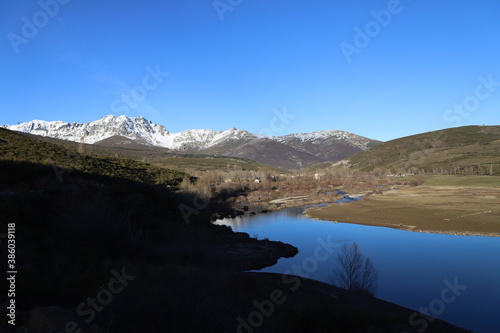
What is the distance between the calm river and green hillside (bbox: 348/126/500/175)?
9282 cm

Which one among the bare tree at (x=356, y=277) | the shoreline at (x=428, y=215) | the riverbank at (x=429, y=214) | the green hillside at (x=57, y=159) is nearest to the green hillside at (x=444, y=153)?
the riverbank at (x=429, y=214)

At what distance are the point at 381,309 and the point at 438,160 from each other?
149 metres

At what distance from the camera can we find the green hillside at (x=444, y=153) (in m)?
121

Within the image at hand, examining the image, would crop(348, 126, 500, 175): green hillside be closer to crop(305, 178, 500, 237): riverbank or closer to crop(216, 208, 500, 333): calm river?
crop(305, 178, 500, 237): riverbank

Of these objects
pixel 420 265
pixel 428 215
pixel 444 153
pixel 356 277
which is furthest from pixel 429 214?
pixel 444 153

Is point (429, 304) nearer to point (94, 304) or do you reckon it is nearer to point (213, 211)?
point (94, 304)

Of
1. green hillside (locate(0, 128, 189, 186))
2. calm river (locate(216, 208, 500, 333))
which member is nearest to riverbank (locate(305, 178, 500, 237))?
calm river (locate(216, 208, 500, 333))

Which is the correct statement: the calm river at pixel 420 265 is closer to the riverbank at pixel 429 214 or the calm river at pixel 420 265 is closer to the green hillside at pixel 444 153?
the riverbank at pixel 429 214

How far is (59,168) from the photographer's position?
3183cm

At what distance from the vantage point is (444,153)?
150 m

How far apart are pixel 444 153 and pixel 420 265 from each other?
150 metres

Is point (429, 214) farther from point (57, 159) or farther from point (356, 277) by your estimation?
point (57, 159)

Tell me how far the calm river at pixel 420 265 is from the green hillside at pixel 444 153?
92818 mm

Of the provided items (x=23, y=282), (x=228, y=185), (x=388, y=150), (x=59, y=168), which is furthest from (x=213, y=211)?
(x=388, y=150)
